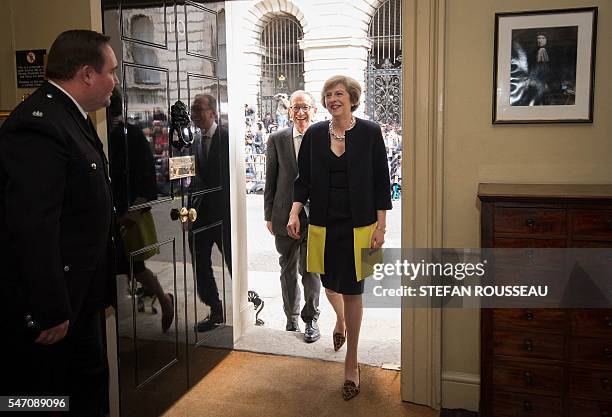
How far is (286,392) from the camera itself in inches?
112

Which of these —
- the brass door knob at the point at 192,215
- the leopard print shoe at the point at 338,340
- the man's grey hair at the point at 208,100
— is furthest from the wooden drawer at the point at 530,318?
the man's grey hair at the point at 208,100

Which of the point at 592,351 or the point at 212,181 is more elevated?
the point at 212,181

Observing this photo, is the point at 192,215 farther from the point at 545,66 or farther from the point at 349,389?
the point at 545,66

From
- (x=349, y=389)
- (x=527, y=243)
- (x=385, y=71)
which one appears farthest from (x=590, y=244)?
(x=385, y=71)

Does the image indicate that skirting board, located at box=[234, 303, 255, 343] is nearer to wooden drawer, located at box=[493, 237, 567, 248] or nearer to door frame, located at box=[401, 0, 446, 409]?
door frame, located at box=[401, 0, 446, 409]

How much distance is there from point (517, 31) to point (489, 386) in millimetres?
1487

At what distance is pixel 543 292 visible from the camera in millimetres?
2119

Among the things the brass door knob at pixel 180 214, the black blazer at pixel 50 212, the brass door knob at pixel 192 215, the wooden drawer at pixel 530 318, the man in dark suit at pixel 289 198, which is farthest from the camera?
the man in dark suit at pixel 289 198

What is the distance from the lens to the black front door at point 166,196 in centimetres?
228

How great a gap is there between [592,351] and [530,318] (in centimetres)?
25

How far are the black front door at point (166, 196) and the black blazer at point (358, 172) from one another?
57 cm

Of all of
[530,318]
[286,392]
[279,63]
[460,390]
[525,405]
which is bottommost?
[286,392]

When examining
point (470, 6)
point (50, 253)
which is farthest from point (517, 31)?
point (50, 253)

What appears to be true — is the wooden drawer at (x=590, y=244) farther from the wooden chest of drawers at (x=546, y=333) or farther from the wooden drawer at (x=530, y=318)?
the wooden drawer at (x=530, y=318)
